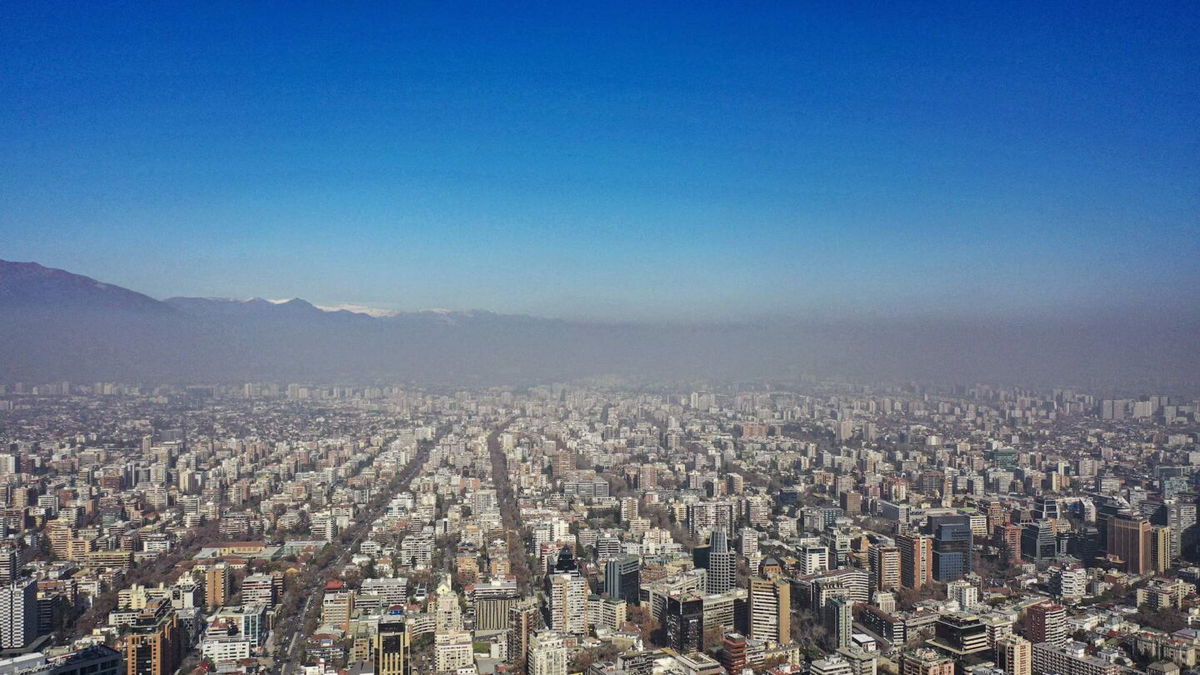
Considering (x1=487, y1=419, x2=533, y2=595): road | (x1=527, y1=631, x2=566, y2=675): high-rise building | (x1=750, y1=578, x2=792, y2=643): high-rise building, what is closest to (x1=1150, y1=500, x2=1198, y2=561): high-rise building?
(x1=750, y1=578, x2=792, y2=643): high-rise building

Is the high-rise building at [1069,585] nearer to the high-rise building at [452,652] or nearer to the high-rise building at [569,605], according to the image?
the high-rise building at [569,605]

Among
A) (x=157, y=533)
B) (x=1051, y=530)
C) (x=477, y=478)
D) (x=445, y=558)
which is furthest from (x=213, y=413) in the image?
(x=1051, y=530)

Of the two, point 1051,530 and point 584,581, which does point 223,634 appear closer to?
point 584,581

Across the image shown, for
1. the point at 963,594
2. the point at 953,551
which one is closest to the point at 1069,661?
the point at 963,594

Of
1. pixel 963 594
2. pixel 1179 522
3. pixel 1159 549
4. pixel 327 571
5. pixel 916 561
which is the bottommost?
pixel 327 571

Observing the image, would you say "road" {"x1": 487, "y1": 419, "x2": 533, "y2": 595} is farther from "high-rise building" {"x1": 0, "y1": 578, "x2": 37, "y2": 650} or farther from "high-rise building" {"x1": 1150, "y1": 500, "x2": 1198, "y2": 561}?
"high-rise building" {"x1": 1150, "y1": 500, "x2": 1198, "y2": 561}

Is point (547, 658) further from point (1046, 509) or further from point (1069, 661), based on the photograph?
point (1046, 509)

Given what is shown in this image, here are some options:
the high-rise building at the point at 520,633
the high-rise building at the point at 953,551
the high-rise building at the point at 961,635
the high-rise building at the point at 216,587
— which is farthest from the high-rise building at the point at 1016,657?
the high-rise building at the point at 216,587
